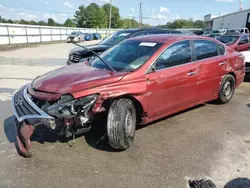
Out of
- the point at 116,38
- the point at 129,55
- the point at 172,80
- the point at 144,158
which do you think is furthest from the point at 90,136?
the point at 116,38

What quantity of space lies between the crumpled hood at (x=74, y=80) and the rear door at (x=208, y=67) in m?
1.84

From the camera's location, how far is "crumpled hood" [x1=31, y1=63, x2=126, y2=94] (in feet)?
10.8

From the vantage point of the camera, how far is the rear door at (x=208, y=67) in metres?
4.77

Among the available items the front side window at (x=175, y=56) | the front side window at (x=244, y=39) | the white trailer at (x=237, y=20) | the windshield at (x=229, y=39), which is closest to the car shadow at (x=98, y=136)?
the front side window at (x=175, y=56)

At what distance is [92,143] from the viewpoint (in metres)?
3.83

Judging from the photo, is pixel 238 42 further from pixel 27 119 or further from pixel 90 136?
pixel 27 119

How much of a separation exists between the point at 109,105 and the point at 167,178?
121 centimetres

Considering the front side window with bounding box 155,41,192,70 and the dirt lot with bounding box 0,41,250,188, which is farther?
the front side window with bounding box 155,41,192,70

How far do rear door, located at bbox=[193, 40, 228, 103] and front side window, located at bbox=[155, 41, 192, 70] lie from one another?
0.91ft

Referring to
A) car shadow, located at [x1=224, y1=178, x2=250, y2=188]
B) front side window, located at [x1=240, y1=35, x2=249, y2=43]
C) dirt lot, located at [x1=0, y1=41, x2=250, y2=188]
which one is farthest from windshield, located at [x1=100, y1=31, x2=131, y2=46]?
car shadow, located at [x1=224, y1=178, x2=250, y2=188]

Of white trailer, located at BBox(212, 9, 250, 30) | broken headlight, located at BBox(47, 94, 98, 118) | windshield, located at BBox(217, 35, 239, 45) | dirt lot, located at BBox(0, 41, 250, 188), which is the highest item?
white trailer, located at BBox(212, 9, 250, 30)

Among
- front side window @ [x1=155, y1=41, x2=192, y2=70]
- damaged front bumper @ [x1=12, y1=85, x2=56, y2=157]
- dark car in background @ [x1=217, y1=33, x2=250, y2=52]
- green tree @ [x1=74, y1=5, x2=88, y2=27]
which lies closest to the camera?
damaged front bumper @ [x1=12, y1=85, x2=56, y2=157]

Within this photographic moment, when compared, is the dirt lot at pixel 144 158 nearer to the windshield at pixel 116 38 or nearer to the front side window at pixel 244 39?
the windshield at pixel 116 38

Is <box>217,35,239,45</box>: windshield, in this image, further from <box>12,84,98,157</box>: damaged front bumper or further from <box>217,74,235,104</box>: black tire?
<box>12,84,98,157</box>: damaged front bumper
